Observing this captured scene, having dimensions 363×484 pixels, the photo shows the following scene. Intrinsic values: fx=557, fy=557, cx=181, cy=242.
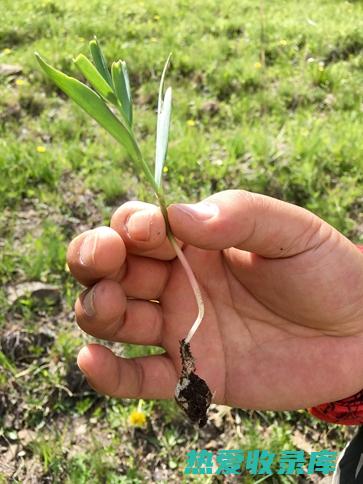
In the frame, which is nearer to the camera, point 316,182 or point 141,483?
point 141,483

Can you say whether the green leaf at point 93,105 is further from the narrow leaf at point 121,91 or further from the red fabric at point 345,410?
the red fabric at point 345,410

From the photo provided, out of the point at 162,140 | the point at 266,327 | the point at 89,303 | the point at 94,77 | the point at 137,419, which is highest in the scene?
the point at 94,77

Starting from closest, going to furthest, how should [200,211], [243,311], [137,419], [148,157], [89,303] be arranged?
1. [200,211]
2. [89,303]
3. [243,311]
4. [137,419]
5. [148,157]

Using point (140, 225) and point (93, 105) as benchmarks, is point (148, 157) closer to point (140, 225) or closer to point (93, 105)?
point (140, 225)

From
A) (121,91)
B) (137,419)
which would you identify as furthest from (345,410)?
(121,91)

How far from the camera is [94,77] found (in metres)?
0.96

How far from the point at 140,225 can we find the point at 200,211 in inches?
4.8

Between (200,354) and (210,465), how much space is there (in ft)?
1.66

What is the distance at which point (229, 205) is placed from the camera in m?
1.13

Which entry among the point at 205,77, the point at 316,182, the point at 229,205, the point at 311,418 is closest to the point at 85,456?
the point at 311,418

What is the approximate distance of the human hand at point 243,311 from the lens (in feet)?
3.97

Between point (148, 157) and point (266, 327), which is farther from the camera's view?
point (148, 157)

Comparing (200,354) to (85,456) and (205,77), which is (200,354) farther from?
(205,77)

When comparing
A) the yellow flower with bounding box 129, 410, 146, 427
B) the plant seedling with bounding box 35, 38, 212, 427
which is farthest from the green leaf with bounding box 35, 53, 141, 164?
the yellow flower with bounding box 129, 410, 146, 427
